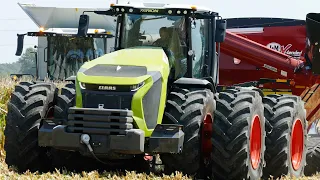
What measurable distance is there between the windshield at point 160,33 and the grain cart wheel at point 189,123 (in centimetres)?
84

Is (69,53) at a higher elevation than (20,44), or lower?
lower

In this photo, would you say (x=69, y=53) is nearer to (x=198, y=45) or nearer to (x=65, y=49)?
(x=65, y=49)

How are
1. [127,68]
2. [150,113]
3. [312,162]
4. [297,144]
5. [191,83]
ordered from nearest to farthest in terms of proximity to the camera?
[150,113] → [127,68] → [191,83] → [297,144] → [312,162]

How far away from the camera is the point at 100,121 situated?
8719 millimetres

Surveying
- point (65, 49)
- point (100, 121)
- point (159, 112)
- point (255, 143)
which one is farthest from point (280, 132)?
point (65, 49)

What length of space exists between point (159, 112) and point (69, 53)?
10.2 m

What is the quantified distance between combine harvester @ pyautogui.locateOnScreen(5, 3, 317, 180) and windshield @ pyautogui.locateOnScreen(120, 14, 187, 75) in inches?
0.5

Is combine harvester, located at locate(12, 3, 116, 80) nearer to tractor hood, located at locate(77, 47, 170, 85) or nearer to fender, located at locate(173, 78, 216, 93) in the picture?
tractor hood, located at locate(77, 47, 170, 85)

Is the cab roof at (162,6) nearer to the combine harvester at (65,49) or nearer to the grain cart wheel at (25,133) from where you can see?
the grain cart wheel at (25,133)

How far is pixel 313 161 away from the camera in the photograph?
11.9 metres

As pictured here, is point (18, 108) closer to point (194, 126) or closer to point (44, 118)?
point (44, 118)

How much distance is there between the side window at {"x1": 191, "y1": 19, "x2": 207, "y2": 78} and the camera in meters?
10.1

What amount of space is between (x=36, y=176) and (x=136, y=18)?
2595 millimetres

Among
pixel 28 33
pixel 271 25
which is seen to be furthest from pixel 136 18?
pixel 28 33
